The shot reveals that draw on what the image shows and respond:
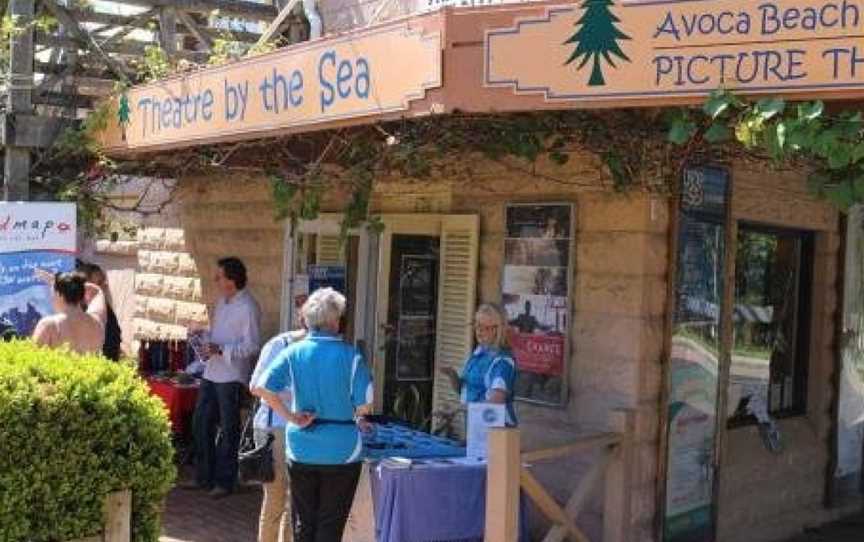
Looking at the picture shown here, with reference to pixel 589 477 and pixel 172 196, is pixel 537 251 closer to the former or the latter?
pixel 589 477

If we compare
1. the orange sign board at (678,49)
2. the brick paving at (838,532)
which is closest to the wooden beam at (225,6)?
the orange sign board at (678,49)

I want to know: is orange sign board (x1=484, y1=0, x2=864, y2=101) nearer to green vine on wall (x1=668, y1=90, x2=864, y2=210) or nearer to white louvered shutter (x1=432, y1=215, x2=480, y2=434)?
green vine on wall (x1=668, y1=90, x2=864, y2=210)

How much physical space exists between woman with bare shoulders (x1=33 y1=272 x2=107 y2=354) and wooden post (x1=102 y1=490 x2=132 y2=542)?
218cm

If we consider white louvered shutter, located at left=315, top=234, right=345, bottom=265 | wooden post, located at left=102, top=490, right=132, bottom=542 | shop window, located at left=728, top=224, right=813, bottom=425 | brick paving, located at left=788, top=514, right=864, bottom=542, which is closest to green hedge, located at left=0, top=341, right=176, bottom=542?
wooden post, located at left=102, top=490, right=132, bottom=542

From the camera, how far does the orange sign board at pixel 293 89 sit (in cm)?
550

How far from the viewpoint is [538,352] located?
268 inches

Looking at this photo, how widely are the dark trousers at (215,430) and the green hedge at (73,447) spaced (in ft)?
10.5

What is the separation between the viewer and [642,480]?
6.36 m

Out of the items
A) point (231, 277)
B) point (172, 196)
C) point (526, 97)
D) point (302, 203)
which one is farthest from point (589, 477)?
point (172, 196)

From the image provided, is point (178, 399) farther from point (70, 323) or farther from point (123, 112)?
point (123, 112)

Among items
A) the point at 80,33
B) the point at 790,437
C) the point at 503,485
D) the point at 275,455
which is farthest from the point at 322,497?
the point at 80,33

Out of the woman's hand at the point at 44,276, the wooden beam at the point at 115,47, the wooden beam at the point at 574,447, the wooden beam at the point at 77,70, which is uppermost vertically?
the wooden beam at the point at 115,47

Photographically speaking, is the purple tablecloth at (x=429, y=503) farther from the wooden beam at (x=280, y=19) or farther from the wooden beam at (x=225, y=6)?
the wooden beam at (x=225, y=6)

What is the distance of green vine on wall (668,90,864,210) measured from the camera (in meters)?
4.27
